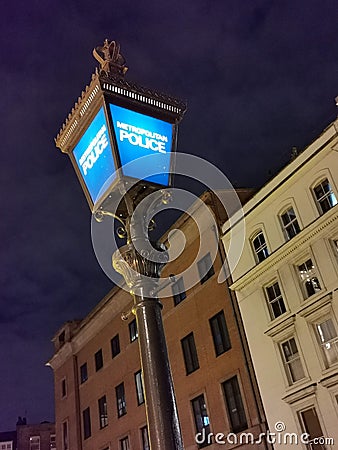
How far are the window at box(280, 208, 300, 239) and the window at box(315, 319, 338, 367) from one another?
4.05 meters

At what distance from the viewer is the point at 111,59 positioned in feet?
17.6

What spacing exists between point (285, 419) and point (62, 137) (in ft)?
58.9

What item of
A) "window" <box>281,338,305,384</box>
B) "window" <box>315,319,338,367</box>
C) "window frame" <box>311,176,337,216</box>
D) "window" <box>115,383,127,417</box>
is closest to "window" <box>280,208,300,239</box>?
"window frame" <box>311,176,337,216</box>

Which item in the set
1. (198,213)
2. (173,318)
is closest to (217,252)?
(198,213)

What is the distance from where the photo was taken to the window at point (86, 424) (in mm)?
35562

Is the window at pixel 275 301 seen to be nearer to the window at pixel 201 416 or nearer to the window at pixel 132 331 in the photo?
the window at pixel 201 416

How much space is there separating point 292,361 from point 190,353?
6.45 m

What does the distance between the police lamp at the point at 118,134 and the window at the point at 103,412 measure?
1216 inches

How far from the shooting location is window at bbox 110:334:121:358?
3287 cm

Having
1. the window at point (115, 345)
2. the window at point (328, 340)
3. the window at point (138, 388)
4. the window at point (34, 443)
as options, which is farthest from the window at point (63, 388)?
the window at point (34, 443)

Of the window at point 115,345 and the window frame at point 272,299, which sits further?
the window at point 115,345

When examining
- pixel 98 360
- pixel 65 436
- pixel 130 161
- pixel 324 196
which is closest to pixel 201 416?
pixel 324 196

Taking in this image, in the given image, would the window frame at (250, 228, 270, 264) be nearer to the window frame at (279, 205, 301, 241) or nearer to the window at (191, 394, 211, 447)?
the window frame at (279, 205, 301, 241)

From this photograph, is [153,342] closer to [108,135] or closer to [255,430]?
[108,135]
